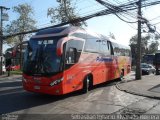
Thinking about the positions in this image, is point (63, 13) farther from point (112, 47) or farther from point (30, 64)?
point (30, 64)

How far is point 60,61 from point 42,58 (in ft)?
3.03

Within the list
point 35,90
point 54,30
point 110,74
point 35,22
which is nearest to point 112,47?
point 110,74

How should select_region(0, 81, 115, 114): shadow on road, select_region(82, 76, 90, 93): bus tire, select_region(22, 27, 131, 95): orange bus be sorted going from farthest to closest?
select_region(82, 76, 90, 93): bus tire
select_region(22, 27, 131, 95): orange bus
select_region(0, 81, 115, 114): shadow on road

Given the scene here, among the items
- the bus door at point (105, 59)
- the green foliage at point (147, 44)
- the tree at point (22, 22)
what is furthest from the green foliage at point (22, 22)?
the green foliage at point (147, 44)

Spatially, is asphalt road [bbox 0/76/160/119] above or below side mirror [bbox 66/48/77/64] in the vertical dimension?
below

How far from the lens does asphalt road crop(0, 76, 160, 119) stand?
1048 centimetres

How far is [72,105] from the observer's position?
11844 mm

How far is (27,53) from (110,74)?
786cm

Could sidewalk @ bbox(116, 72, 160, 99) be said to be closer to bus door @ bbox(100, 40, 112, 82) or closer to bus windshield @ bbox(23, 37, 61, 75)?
bus door @ bbox(100, 40, 112, 82)

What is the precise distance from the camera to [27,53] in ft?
45.2

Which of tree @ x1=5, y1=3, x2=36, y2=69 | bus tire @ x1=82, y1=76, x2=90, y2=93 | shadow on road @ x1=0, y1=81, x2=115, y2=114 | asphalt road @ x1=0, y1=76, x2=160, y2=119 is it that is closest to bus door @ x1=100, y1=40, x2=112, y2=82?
bus tire @ x1=82, y1=76, x2=90, y2=93

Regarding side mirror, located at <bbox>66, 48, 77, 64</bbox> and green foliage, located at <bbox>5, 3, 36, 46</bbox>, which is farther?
green foliage, located at <bbox>5, 3, 36, 46</bbox>

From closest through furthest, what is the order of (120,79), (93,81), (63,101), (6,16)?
(63,101) < (93,81) < (120,79) < (6,16)

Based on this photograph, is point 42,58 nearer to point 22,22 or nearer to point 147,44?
point 22,22
